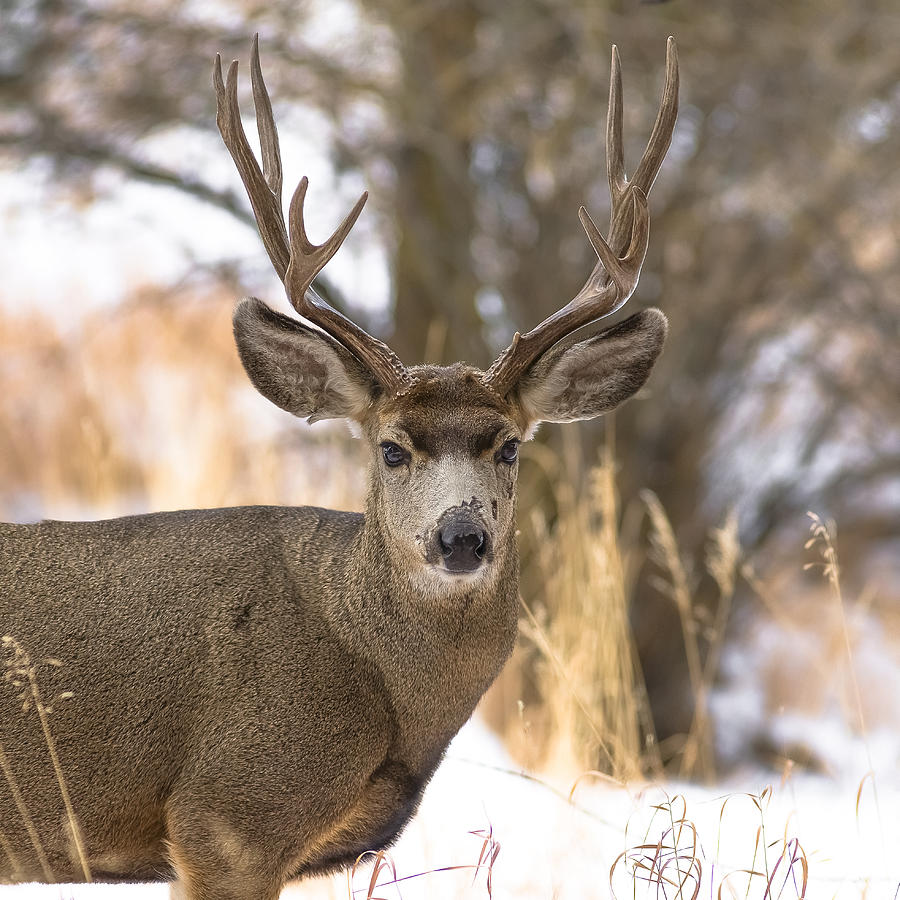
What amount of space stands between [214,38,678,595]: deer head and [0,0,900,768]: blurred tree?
196 inches

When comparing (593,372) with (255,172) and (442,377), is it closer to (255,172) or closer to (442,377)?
(442,377)

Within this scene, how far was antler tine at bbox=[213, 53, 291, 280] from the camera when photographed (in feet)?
12.4

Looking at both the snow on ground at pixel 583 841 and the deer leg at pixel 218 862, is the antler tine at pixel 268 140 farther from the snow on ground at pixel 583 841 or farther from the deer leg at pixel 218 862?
the snow on ground at pixel 583 841

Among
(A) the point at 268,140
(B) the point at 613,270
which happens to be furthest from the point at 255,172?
(B) the point at 613,270

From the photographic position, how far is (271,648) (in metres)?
3.57

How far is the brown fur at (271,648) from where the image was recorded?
3.39 meters

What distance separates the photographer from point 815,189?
9.54 metres

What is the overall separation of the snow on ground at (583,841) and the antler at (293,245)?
130cm

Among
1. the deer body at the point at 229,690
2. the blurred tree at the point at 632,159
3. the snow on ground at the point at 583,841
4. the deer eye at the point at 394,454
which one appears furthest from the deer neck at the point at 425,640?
the blurred tree at the point at 632,159

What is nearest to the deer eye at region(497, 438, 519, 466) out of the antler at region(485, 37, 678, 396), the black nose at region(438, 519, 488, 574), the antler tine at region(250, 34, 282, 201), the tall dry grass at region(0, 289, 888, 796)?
the antler at region(485, 37, 678, 396)

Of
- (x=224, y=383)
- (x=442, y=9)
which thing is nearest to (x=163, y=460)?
(x=224, y=383)

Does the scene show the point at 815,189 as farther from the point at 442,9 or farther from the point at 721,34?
the point at 442,9

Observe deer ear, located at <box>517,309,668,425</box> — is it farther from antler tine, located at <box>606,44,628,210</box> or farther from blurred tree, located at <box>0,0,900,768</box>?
blurred tree, located at <box>0,0,900,768</box>

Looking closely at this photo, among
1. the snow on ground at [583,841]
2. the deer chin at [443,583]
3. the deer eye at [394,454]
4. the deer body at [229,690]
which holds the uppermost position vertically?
the deer eye at [394,454]
